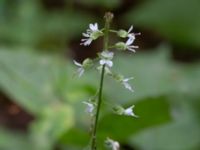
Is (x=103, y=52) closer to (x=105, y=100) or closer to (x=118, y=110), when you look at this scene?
(x=118, y=110)

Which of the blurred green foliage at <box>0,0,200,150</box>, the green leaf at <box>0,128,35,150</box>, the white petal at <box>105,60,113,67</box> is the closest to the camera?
the white petal at <box>105,60,113,67</box>

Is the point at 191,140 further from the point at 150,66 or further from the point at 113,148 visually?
the point at 113,148

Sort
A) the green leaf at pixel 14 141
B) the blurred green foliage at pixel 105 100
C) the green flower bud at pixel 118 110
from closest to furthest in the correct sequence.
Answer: the green flower bud at pixel 118 110
the blurred green foliage at pixel 105 100
the green leaf at pixel 14 141

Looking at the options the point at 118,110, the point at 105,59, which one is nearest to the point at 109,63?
the point at 105,59

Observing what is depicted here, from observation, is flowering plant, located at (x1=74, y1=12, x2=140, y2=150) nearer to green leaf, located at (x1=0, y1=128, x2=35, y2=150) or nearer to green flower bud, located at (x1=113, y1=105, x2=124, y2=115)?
green flower bud, located at (x1=113, y1=105, x2=124, y2=115)

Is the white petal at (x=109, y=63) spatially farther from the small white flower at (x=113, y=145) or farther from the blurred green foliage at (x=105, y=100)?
the blurred green foliage at (x=105, y=100)

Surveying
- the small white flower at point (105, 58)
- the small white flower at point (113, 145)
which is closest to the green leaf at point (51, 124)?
the small white flower at point (113, 145)

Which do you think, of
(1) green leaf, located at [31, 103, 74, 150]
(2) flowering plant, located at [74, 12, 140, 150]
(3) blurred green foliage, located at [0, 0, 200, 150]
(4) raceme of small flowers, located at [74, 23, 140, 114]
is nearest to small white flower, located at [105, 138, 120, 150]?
(2) flowering plant, located at [74, 12, 140, 150]

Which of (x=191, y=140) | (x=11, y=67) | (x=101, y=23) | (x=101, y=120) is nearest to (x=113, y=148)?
(x=101, y=120)

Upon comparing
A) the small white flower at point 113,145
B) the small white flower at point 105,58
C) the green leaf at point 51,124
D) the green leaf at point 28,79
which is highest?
the green leaf at point 28,79

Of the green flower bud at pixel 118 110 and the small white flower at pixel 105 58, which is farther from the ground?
the small white flower at pixel 105 58

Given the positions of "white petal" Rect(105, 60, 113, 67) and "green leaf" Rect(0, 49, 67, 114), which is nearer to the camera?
"white petal" Rect(105, 60, 113, 67)
